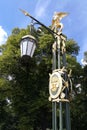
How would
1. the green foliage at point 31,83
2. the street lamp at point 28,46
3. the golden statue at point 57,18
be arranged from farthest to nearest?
the green foliage at point 31,83 < the golden statue at point 57,18 < the street lamp at point 28,46

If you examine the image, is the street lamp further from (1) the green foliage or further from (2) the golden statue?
(1) the green foliage

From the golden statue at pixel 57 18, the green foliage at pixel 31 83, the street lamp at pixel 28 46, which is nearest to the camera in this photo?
the street lamp at pixel 28 46

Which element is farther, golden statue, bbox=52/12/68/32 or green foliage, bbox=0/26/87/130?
green foliage, bbox=0/26/87/130

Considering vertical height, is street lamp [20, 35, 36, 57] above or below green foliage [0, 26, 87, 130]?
below

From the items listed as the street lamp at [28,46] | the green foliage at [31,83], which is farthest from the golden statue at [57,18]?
the green foliage at [31,83]

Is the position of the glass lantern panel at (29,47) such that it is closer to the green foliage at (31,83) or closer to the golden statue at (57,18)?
the golden statue at (57,18)

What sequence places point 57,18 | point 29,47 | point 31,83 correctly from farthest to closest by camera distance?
point 31,83 → point 57,18 → point 29,47

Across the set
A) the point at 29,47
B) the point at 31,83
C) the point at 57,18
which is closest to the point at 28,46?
the point at 29,47

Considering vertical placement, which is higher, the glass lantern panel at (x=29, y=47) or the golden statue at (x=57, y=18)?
the golden statue at (x=57, y=18)

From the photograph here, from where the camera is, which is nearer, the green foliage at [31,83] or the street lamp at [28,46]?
the street lamp at [28,46]

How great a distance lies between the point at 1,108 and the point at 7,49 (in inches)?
168

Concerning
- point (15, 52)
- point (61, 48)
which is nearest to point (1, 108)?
point (15, 52)

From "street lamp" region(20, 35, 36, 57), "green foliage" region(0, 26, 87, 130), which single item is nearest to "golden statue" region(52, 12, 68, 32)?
"street lamp" region(20, 35, 36, 57)

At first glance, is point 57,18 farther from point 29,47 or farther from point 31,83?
point 31,83
